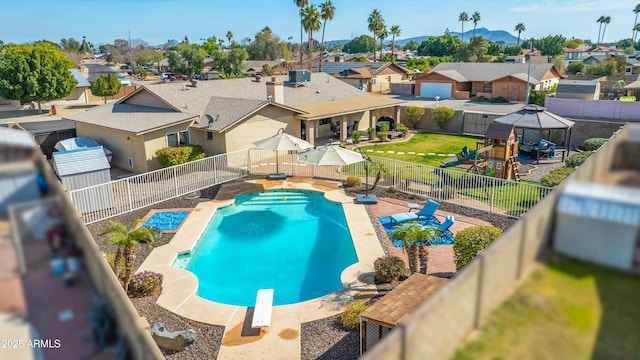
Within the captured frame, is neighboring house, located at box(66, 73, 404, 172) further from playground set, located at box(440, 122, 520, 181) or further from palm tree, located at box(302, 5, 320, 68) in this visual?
palm tree, located at box(302, 5, 320, 68)

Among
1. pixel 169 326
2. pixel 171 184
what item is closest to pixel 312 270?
pixel 169 326

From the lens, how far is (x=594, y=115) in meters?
31.9


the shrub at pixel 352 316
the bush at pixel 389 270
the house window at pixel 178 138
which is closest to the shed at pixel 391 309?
the shrub at pixel 352 316

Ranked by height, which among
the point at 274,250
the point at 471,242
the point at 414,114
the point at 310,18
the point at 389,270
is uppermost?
the point at 310,18

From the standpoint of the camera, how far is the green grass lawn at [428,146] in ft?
90.4

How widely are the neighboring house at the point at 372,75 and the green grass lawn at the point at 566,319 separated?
175 ft

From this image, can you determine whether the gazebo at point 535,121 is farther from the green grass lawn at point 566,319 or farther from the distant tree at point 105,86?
the distant tree at point 105,86

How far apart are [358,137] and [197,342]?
23002 mm

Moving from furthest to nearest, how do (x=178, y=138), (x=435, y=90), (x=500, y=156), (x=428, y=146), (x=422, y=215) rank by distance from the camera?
(x=435, y=90), (x=428, y=146), (x=178, y=138), (x=500, y=156), (x=422, y=215)

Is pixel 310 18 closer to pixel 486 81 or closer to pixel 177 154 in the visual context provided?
pixel 486 81

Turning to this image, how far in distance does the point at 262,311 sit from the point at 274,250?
5.87m

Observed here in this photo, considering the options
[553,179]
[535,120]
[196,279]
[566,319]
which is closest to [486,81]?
[535,120]

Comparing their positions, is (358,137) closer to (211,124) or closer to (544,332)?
(211,124)

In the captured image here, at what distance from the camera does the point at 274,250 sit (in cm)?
1692
